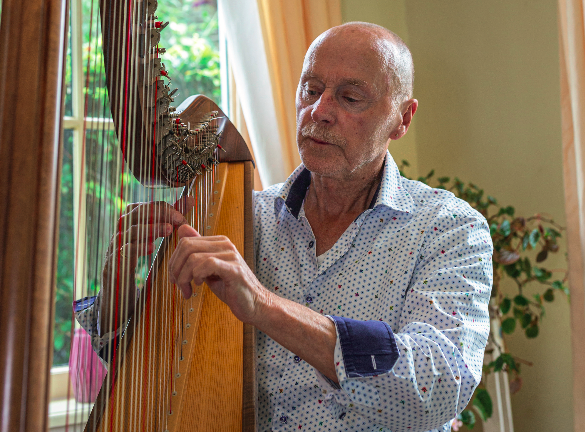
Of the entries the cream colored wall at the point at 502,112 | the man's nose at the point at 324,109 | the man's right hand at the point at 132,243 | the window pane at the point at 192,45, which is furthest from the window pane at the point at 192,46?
the man's right hand at the point at 132,243

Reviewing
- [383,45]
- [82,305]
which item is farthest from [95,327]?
[383,45]

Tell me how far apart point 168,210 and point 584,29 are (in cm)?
140

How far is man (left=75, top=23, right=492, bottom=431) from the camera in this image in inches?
36.2

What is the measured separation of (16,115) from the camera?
372 millimetres

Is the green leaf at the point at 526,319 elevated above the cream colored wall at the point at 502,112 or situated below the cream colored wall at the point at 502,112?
below

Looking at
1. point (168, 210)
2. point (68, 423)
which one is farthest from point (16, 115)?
point (168, 210)

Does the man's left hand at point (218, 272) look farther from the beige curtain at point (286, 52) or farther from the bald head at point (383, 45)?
the beige curtain at point (286, 52)

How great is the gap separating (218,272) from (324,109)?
26.8 inches

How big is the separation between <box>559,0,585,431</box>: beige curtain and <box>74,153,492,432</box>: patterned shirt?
25.3 inches

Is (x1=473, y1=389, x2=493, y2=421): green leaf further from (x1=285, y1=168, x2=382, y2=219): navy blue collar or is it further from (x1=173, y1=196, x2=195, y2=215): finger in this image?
(x1=173, y1=196, x2=195, y2=215): finger

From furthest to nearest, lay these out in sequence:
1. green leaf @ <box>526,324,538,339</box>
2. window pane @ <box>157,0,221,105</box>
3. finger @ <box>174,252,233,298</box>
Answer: window pane @ <box>157,0,221,105</box> < green leaf @ <box>526,324,538,339</box> < finger @ <box>174,252,233,298</box>

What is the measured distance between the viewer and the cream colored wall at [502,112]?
218 cm

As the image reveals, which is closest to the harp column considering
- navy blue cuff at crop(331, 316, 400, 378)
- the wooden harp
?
the wooden harp

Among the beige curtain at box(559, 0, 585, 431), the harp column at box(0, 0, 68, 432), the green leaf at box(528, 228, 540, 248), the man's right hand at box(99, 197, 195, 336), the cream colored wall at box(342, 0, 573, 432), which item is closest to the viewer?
the harp column at box(0, 0, 68, 432)
